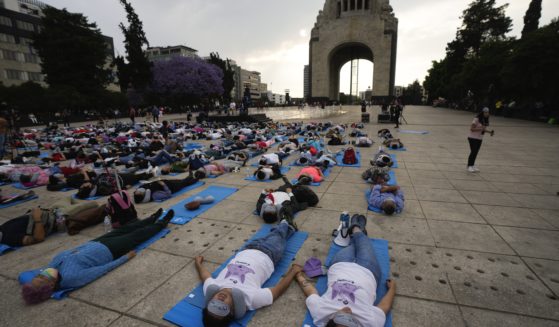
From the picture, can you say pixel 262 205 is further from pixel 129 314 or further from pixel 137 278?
pixel 129 314

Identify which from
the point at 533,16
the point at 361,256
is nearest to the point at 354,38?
the point at 533,16

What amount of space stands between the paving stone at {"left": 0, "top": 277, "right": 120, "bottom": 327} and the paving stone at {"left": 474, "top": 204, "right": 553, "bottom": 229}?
6.40 meters

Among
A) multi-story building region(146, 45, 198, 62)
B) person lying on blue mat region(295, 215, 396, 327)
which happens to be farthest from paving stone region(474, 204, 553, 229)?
multi-story building region(146, 45, 198, 62)

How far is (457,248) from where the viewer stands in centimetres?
408

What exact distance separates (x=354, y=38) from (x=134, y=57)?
4568 cm

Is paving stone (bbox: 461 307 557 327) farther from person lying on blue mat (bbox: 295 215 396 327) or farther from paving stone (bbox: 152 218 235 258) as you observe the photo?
paving stone (bbox: 152 218 235 258)

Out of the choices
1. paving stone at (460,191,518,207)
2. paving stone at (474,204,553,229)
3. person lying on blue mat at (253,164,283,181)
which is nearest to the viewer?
paving stone at (474,204,553,229)

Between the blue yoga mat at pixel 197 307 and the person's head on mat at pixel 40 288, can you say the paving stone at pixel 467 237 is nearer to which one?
the blue yoga mat at pixel 197 307

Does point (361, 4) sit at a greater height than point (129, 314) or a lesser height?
greater

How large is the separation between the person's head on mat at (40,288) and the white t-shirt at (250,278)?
6.42ft

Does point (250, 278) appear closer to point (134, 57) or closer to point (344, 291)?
point (344, 291)

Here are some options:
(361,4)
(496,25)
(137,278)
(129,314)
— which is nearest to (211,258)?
(137,278)

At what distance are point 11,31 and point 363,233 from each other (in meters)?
72.5

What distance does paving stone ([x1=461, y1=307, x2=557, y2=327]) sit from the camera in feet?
8.84
